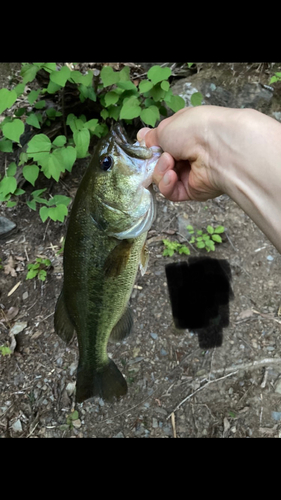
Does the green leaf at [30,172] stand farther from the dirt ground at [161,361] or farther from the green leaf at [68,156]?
the dirt ground at [161,361]

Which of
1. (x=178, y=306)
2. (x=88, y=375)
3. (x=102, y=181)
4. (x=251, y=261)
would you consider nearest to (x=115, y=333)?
(x=88, y=375)

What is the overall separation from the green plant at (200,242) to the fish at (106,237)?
156 centimetres

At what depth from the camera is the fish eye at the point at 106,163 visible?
1.77 meters

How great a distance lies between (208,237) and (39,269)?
1.88 metres

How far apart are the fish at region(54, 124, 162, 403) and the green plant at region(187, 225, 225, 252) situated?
1677mm

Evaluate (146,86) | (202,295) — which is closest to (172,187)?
(146,86)

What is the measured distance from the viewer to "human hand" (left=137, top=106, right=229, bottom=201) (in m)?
1.90

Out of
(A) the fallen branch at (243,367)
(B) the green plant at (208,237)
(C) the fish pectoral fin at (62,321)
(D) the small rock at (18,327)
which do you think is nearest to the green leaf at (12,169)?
(D) the small rock at (18,327)

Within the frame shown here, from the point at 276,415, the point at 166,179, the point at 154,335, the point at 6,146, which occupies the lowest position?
the point at 276,415

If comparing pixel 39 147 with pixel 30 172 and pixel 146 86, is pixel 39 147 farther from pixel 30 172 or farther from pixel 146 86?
pixel 146 86

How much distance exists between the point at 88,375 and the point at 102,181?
133 cm

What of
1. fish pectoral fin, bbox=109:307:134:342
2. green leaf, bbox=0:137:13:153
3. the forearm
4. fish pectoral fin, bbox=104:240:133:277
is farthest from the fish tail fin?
green leaf, bbox=0:137:13:153

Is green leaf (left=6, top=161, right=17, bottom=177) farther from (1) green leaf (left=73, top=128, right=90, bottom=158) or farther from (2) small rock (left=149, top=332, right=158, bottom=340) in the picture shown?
(2) small rock (left=149, top=332, right=158, bottom=340)

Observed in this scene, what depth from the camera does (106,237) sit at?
1.88 m
